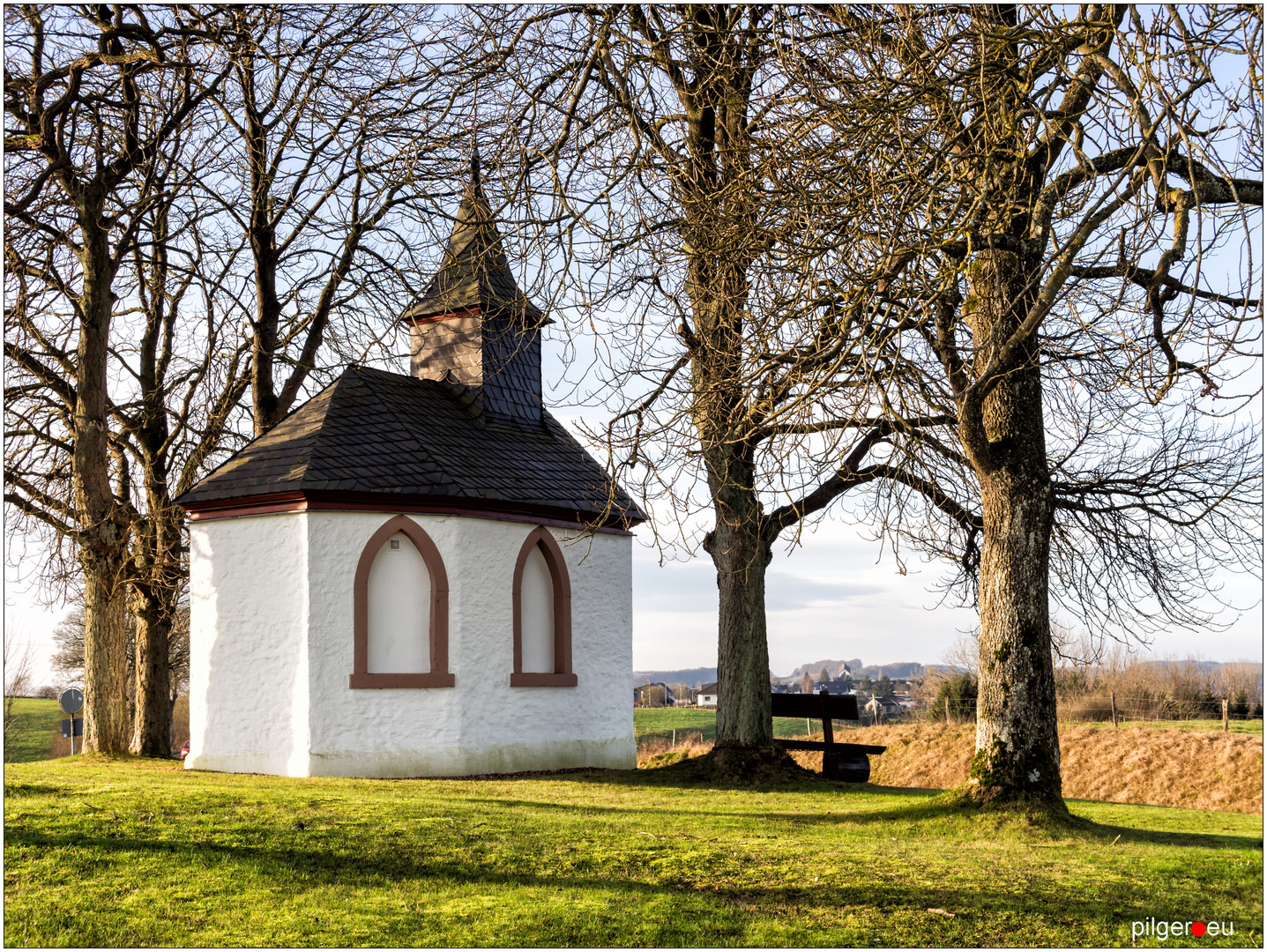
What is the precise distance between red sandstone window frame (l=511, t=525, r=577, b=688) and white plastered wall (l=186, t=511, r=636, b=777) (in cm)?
14

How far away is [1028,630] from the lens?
9.46 meters

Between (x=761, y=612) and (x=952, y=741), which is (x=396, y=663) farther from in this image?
(x=952, y=741)

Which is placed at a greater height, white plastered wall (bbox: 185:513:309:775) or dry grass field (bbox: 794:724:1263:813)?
white plastered wall (bbox: 185:513:309:775)

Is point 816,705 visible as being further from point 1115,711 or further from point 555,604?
point 1115,711

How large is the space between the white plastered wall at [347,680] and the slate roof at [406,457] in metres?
0.47

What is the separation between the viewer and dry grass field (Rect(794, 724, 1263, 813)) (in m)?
21.4

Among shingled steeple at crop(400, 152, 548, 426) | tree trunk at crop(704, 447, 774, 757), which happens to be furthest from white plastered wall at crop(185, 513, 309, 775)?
tree trunk at crop(704, 447, 774, 757)

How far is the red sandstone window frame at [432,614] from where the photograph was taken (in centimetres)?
1455

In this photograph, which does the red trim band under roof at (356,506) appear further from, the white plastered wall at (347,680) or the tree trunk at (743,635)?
the tree trunk at (743,635)

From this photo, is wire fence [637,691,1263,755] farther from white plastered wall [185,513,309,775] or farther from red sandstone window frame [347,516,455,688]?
white plastered wall [185,513,309,775]

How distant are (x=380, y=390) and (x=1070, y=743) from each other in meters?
17.8

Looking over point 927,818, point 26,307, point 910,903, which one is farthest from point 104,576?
point 910,903

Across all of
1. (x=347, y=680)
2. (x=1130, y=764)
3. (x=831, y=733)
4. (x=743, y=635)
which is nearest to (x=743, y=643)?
(x=743, y=635)

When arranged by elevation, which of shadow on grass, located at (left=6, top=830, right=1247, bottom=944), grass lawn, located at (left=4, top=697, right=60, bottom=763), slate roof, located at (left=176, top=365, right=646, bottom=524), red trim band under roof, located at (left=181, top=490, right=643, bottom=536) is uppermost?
slate roof, located at (left=176, top=365, right=646, bottom=524)
